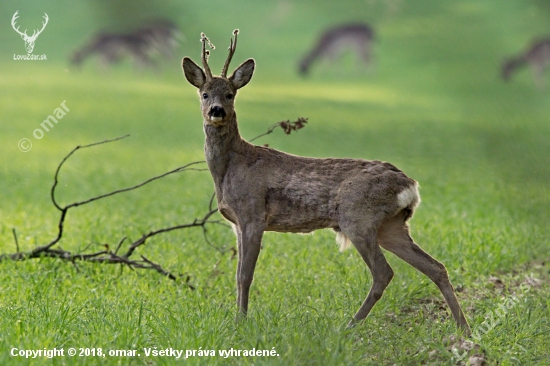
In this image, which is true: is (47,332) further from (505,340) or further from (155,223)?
(155,223)

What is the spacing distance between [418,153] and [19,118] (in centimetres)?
866

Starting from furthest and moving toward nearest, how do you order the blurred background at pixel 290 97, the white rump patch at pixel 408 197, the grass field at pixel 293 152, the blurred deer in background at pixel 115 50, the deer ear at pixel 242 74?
1. the blurred deer in background at pixel 115 50
2. the blurred background at pixel 290 97
3. the deer ear at pixel 242 74
4. the white rump patch at pixel 408 197
5. the grass field at pixel 293 152

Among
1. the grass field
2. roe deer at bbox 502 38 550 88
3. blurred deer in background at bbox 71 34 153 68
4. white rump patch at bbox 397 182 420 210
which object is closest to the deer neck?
the grass field

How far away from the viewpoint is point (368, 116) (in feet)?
66.1

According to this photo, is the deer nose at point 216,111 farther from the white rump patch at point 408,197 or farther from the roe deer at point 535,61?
the roe deer at point 535,61

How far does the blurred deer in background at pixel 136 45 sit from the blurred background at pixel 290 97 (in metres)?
0.05

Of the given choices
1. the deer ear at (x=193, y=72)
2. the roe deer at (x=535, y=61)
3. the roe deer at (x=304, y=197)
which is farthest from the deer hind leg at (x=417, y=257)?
the roe deer at (x=535, y=61)

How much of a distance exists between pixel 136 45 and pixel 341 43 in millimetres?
6746

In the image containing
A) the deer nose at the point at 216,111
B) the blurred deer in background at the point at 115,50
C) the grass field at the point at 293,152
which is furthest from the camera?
the blurred deer in background at the point at 115,50

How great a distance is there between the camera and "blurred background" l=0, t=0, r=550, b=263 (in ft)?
38.2

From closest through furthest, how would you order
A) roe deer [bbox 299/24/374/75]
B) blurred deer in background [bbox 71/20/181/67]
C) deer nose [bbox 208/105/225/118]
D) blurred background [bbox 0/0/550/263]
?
deer nose [bbox 208/105/225/118]
blurred background [bbox 0/0/550/263]
blurred deer in background [bbox 71/20/181/67]
roe deer [bbox 299/24/374/75]

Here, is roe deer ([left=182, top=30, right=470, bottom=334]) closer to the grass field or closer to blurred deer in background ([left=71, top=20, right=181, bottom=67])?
the grass field

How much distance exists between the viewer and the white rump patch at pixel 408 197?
5402 millimetres

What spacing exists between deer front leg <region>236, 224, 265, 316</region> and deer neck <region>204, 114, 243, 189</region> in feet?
1.30
